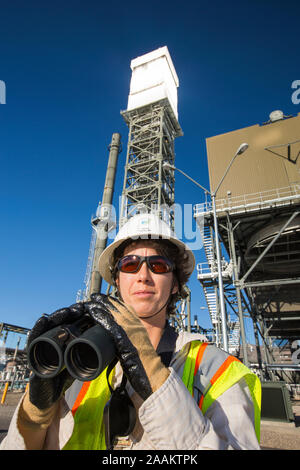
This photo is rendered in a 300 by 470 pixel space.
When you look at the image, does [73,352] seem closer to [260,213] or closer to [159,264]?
[159,264]

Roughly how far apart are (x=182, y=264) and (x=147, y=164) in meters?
24.8

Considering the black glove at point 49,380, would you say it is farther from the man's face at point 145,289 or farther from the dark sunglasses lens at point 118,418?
the man's face at point 145,289

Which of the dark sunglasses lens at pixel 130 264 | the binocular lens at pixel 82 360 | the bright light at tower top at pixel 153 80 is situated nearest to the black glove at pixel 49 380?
Result: the binocular lens at pixel 82 360

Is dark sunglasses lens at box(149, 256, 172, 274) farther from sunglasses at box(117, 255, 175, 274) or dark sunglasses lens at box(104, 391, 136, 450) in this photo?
dark sunglasses lens at box(104, 391, 136, 450)

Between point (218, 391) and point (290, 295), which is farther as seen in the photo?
point (290, 295)

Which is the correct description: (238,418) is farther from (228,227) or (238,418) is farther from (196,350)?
(228,227)

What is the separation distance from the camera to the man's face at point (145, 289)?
6.29 ft

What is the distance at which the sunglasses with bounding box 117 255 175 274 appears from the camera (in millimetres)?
2068

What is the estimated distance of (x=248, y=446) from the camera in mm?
1192

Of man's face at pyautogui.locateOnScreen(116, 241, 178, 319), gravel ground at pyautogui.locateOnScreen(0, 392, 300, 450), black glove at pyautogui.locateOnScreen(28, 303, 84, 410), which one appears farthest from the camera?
gravel ground at pyautogui.locateOnScreen(0, 392, 300, 450)

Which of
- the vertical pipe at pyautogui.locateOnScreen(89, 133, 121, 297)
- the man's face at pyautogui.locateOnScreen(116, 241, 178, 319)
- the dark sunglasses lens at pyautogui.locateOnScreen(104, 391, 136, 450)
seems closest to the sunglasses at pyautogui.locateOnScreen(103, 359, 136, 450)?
the dark sunglasses lens at pyautogui.locateOnScreen(104, 391, 136, 450)

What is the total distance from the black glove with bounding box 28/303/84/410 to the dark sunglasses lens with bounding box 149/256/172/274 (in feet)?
2.68

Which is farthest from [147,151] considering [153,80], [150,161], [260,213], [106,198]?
[260,213]
